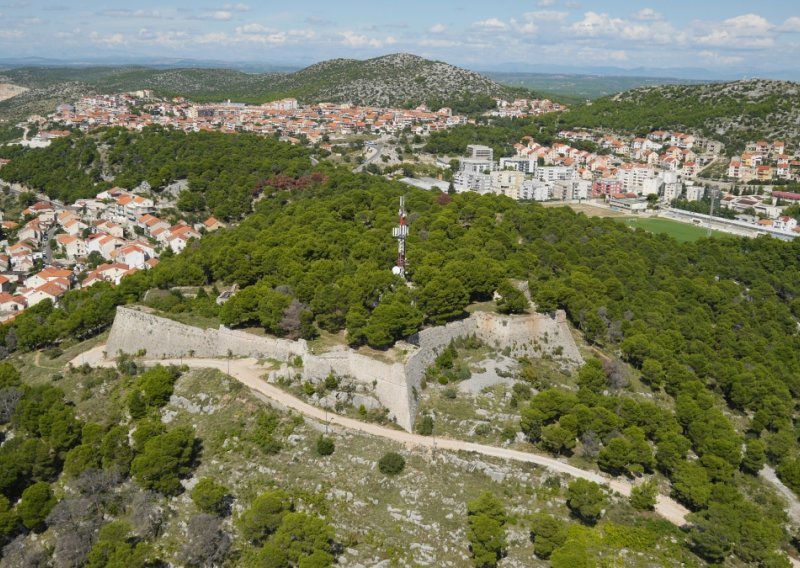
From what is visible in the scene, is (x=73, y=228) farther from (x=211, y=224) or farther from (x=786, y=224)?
(x=786, y=224)

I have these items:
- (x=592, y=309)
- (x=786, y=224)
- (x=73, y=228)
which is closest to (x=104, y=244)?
(x=73, y=228)

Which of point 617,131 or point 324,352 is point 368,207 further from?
point 617,131


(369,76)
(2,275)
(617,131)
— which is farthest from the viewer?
(369,76)

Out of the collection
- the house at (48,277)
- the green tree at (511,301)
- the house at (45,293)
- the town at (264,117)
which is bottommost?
the house at (45,293)

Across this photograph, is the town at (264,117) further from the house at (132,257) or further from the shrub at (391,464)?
the shrub at (391,464)

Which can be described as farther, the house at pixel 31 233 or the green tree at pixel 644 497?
the house at pixel 31 233

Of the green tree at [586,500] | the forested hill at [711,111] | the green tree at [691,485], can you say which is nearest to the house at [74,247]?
the green tree at [586,500]

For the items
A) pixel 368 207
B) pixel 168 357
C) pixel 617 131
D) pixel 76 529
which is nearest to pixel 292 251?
pixel 168 357
